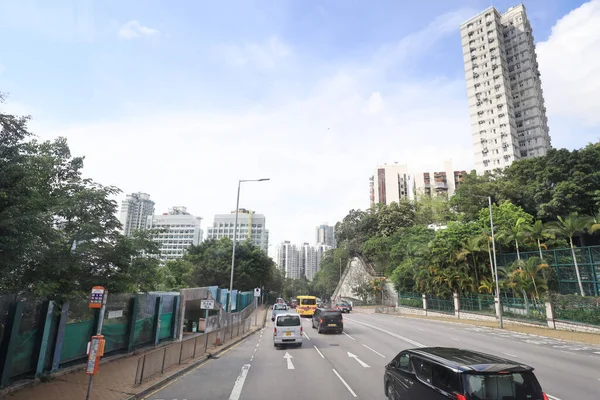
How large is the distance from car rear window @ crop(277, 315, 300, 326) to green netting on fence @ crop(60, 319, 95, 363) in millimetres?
9003

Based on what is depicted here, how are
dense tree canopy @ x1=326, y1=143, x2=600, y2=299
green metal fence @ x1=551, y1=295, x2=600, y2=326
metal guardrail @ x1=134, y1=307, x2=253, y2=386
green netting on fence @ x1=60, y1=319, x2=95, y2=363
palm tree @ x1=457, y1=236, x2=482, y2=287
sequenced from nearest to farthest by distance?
1. metal guardrail @ x1=134, y1=307, x2=253, y2=386
2. green netting on fence @ x1=60, y1=319, x2=95, y2=363
3. green metal fence @ x1=551, y1=295, x2=600, y2=326
4. dense tree canopy @ x1=326, y1=143, x2=600, y2=299
5. palm tree @ x1=457, y1=236, x2=482, y2=287

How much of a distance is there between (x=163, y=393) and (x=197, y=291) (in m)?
14.4

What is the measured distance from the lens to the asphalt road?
9.56m

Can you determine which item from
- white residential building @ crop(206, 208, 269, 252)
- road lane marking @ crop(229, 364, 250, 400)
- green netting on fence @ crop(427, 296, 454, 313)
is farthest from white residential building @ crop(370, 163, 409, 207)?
road lane marking @ crop(229, 364, 250, 400)

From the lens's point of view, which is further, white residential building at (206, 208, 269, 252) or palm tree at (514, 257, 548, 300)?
white residential building at (206, 208, 269, 252)

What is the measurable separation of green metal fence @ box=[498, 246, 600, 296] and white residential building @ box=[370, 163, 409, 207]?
300 ft

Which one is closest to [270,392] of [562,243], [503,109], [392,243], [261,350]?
[261,350]

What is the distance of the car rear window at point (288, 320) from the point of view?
732 inches

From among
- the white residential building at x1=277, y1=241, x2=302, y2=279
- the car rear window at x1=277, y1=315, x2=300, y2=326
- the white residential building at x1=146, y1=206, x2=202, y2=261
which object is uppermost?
the white residential building at x1=146, y1=206, x2=202, y2=261

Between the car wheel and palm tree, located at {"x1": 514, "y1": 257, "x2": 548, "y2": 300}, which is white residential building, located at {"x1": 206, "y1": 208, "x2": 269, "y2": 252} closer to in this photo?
palm tree, located at {"x1": 514, "y1": 257, "x2": 548, "y2": 300}

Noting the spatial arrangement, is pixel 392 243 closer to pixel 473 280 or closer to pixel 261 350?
pixel 473 280

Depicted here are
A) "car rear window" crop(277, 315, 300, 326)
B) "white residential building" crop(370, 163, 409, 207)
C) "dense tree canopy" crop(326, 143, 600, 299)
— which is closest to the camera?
"car rear window" crop(277, 315, 300, 326)

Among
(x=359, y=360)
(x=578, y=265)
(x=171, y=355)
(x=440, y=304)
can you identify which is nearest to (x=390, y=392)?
(x=359, y=360)

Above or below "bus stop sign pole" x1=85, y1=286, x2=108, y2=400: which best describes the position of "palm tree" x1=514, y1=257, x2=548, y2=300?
above
